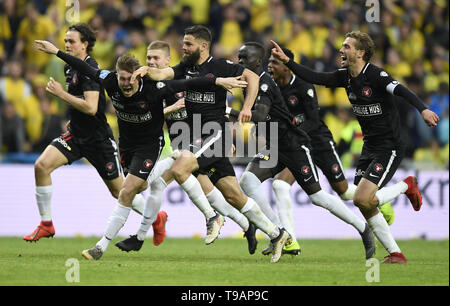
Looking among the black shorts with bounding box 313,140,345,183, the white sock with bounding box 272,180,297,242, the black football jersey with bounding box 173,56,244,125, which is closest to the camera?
the black football jersey with bounding box 173,56,244,125

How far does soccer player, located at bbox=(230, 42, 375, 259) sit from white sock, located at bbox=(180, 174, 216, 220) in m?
0.90

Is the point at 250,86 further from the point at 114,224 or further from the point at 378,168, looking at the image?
the point at 114,224

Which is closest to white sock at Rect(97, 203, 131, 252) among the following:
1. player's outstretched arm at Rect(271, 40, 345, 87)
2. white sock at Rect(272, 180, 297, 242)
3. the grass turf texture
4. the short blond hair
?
the grass turf texture

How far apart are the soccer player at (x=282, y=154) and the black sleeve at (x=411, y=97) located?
5.23 ft

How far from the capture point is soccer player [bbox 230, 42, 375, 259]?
10.6m

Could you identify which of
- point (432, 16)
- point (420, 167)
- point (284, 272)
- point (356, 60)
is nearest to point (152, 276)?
point (284, 272)

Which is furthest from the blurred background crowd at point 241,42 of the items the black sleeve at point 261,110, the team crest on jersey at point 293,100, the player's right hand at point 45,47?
the player's right hand at point 45,47

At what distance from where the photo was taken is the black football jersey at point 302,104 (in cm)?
1131

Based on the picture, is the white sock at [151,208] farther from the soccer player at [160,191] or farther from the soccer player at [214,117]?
the soccer player at [214,117]

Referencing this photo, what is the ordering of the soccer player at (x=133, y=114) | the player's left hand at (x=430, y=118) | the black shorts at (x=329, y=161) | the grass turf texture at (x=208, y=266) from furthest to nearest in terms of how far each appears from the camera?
the black shorts at (x=329, y=161), the soccer player at (x=133, y=114), the player's left hand at (x=430, y=118), the grass turf texture at (x=208, y=266)

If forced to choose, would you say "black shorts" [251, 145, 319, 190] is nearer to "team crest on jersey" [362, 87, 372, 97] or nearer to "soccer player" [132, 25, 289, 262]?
"soccer player" [132, 25, 289, 262]

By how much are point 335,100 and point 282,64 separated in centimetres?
579

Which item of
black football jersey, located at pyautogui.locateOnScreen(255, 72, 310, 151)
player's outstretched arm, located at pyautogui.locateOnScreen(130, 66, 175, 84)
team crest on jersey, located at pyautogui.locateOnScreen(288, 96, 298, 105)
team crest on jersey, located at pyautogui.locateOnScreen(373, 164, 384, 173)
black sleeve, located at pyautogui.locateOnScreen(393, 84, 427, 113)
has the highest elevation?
player's outstretched arm, located at pyautogui.locateOnScreen(130, 66, 175, 84)

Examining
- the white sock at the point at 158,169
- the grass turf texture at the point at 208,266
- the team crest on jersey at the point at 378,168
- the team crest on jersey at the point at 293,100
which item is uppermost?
the team crest on jersey at the point at 293,100
